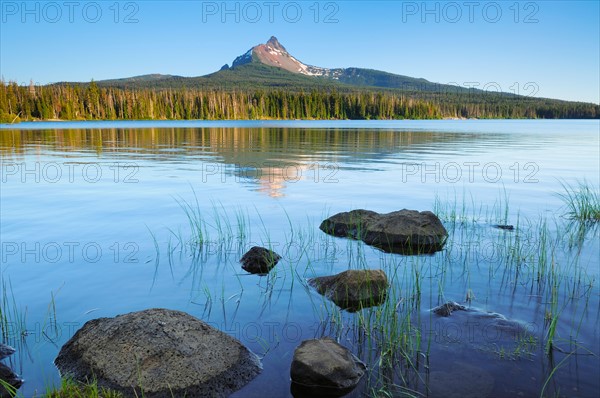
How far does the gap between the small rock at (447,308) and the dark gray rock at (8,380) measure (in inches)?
219

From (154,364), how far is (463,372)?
357 centimetres

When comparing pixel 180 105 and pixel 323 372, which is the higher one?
pixel 180 105

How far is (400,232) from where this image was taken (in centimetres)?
1116

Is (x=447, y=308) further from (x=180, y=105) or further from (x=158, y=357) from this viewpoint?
(x=180, y=105)

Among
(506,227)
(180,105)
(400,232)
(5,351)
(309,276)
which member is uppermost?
(180,105)

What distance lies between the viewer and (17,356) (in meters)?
5.98

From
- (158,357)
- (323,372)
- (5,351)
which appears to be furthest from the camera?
(5,351)

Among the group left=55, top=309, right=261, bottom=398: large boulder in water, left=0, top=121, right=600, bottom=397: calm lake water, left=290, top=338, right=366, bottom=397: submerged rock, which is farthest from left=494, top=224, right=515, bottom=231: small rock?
left=55, top=309, right=261, bottom=398: large boulder in water

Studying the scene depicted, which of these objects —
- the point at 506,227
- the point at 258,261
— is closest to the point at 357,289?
the point at 258,261

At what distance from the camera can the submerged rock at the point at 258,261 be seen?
943cm

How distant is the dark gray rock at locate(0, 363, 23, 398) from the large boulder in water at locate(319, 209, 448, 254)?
742cm

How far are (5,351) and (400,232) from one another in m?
8.10

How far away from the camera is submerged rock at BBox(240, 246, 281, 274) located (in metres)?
9.43

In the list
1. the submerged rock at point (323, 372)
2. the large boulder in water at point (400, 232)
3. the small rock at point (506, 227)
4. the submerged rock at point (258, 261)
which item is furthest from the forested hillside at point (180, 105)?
the submerged rock at point (323, 372)
